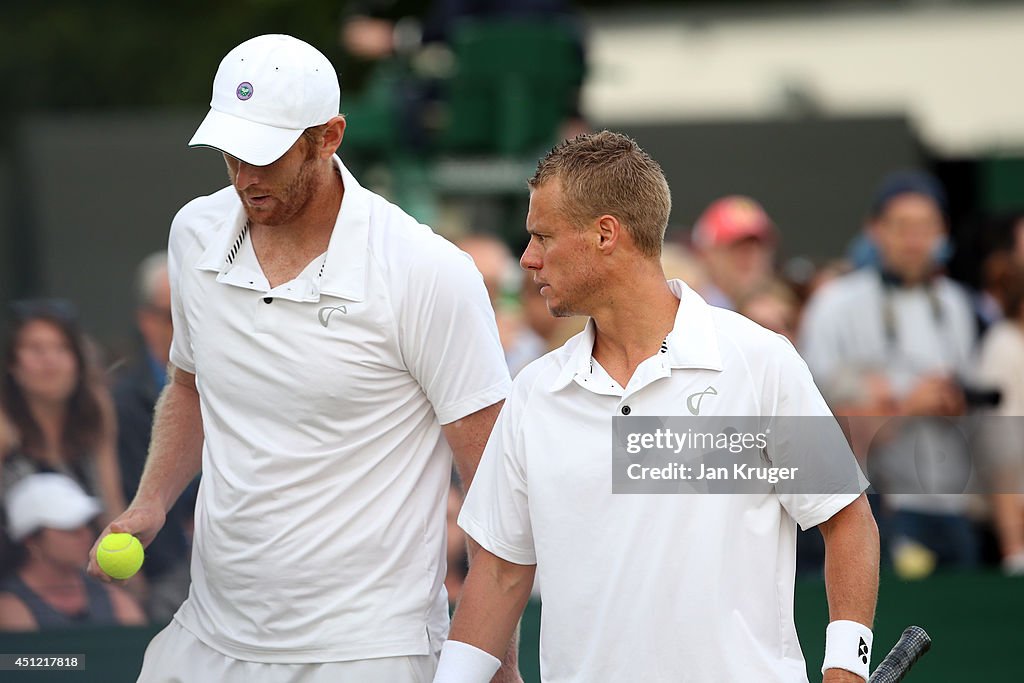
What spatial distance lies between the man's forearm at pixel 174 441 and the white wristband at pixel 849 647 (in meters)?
1.52

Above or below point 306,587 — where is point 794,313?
above

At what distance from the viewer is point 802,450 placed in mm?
2963

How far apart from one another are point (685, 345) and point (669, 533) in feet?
1.15

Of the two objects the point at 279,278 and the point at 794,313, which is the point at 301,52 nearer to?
the point at 279,278

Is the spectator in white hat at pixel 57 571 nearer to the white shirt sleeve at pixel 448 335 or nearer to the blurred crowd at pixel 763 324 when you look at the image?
the blurred crowd at pixel 763 324

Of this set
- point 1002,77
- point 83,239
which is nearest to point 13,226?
point 83,239

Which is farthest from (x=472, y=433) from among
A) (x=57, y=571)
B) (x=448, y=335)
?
(x=57, y=571)

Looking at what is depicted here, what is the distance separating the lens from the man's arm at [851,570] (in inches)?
116

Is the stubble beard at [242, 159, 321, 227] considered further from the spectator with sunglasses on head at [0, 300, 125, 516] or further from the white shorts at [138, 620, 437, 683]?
the spectator with sunglasses on head at [0, 300, 125, 516]

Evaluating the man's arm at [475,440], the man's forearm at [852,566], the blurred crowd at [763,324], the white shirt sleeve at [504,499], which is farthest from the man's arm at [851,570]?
the blurred crowd at [763,324]

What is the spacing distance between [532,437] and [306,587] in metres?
0.61

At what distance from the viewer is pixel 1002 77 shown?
660 inches

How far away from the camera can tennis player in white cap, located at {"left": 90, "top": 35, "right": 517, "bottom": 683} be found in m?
3.27

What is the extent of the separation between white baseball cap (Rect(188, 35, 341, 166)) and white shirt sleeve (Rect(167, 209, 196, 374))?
320 millimetres
